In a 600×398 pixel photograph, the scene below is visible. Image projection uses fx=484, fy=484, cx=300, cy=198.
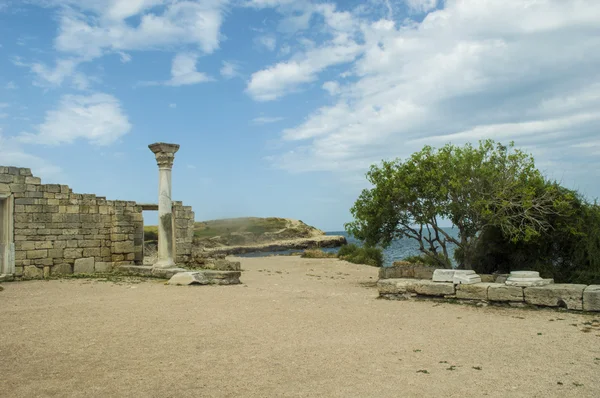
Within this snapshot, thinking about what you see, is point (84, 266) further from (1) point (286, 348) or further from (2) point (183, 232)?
(1) point (286, 348)

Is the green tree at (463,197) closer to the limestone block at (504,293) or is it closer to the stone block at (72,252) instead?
the limestone block at (504,293)

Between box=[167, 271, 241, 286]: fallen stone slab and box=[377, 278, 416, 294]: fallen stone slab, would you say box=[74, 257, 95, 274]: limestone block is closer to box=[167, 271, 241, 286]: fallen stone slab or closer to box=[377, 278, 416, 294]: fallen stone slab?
box=[167, 271, 241, 286]: fallen stone slab

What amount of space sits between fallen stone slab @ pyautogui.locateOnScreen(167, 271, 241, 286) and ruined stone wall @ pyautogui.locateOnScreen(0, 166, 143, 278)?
5.34 m

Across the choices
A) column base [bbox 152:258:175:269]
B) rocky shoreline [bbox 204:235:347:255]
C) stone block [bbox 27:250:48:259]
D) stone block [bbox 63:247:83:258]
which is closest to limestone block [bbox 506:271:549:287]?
column base [bbox 152:258:175:269]

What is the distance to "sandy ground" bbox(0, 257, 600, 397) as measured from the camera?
5.38 metres

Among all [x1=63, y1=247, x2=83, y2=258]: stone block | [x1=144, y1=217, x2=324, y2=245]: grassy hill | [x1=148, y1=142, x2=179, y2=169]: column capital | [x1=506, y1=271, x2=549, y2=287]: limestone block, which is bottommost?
[x1=506, y1=271, x2=549, y2=287]: limestone block

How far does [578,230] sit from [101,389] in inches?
517

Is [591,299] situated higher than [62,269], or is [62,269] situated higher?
[62,269]

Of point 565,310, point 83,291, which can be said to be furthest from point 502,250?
point 83,291

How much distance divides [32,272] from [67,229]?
1.85 meters

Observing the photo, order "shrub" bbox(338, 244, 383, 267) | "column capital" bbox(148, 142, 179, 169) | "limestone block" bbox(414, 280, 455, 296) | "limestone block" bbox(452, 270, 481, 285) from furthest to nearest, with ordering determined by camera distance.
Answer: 1. "shrub" bbox(338, 244, 383, 267)
2. "column capital" bbox(148, 142, 179, 169)
3. "limestone block" bbox(414, 280, 455, 296)
4. "limestone block" bbox(452, 270, 481, 285)

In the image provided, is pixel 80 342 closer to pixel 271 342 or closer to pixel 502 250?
pixel 271 342

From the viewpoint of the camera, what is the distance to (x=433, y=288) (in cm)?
1148

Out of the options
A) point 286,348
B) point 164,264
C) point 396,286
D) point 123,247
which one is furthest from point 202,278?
point 286,348
